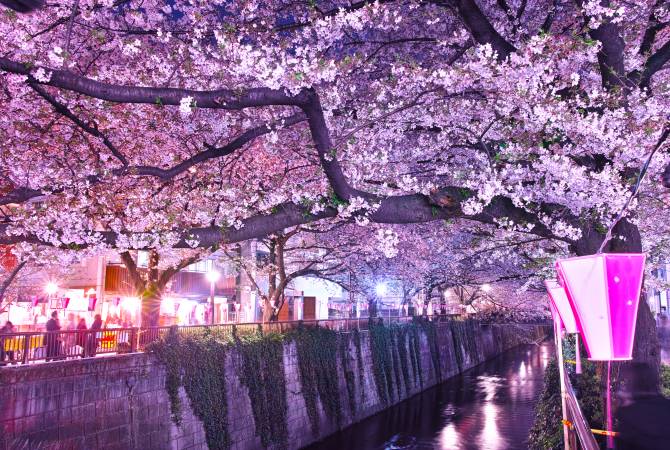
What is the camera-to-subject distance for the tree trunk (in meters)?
9.40

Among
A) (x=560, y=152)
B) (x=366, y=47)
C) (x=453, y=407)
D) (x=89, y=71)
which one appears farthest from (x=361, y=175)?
(x=453, y=407)

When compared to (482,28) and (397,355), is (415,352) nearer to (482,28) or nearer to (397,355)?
(397,355)

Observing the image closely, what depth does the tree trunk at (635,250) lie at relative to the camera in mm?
9398

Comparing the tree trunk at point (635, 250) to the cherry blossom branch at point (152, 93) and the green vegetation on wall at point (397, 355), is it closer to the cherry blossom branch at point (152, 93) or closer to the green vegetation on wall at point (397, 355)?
the cherry blossom branch at point (152, 93)

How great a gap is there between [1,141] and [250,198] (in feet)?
15.9

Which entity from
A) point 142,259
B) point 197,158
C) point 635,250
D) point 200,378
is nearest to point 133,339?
point 200,378

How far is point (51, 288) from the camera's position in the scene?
25844 mm

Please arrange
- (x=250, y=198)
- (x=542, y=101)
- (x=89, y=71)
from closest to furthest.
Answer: (x=542, y=101) < (x=89, y=71) < (x=250, y=198)

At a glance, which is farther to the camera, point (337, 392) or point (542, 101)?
point (337, 392)

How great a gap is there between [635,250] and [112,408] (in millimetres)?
10896

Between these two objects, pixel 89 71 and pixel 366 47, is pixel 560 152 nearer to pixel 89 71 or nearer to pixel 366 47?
pixel 366 47

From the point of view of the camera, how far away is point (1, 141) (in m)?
10.5

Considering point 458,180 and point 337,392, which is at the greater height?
point 458,180

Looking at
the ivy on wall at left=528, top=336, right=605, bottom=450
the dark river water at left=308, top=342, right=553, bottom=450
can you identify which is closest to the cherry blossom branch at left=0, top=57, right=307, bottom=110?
the ivy on wall at left=528, top=336, right=605, bottom=450
